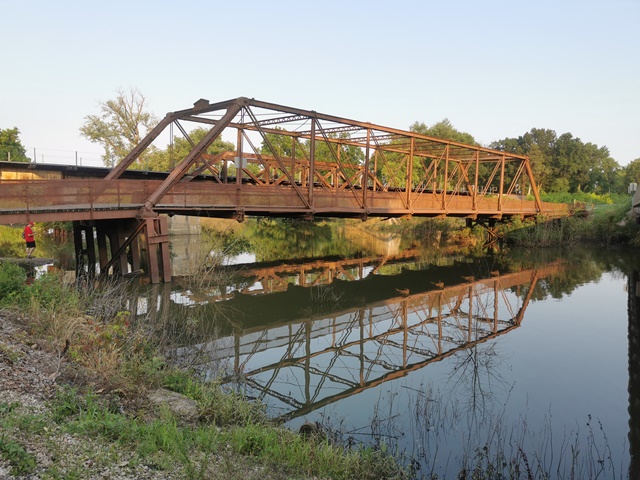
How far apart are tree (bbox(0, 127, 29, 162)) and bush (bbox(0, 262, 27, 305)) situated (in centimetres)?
5367

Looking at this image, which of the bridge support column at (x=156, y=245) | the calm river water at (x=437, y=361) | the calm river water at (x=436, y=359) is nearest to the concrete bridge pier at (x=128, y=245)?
the bridge support column at (x=156, y=245)

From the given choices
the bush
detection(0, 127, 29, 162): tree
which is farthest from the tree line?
the bush

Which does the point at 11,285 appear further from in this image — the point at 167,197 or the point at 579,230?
the point at 579,230

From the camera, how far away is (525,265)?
992 inches

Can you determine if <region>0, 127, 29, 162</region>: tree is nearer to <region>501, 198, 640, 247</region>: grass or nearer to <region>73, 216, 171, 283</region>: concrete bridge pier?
<region>73, 216, 171, 283</region>: concrete bridge pier

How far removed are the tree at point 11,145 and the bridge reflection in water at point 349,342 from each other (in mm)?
52570

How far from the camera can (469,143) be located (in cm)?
6825

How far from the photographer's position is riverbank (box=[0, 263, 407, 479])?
4289 millimetres

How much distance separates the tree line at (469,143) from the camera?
45688mm

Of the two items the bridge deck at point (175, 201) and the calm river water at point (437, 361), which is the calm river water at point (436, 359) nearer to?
the calm river water at point (437, 361)

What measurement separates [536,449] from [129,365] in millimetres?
5712

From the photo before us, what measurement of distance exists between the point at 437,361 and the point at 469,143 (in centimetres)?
6347

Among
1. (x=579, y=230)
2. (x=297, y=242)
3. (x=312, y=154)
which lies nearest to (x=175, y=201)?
(x=312, y=154)

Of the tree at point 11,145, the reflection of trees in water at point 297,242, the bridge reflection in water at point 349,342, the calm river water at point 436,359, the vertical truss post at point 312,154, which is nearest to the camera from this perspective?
the calm river water at point 436,359
